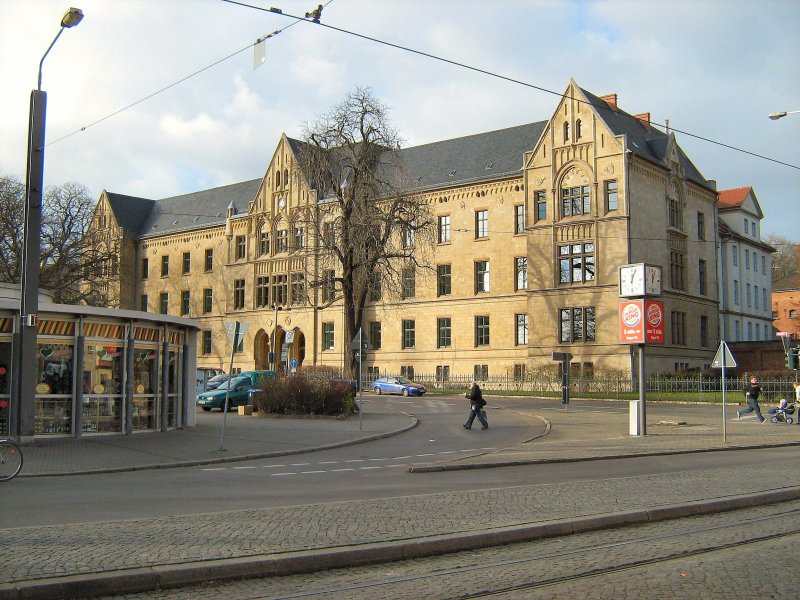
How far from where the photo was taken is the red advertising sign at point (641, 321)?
25.0 metres

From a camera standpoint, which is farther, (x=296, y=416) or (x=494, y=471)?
(x=296, y=416)

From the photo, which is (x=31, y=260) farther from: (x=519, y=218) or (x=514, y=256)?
(x=519, y=218)

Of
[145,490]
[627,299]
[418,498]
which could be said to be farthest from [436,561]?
[627,299]

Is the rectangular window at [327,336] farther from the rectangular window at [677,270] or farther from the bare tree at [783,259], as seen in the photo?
the bare tree at [783,259]

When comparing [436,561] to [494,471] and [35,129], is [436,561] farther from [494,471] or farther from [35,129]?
[35,129]

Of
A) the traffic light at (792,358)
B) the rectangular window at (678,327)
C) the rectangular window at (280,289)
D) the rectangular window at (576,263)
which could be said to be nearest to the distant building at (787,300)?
the rectangular window at (678,327)

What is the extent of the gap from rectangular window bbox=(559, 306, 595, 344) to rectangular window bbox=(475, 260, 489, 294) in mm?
7722

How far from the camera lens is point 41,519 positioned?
34.1ft

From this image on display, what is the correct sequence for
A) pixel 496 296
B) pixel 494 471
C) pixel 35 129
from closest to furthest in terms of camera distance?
pixel 494 471, pixel 35 129, pixel 496 296

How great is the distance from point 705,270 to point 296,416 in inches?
1583

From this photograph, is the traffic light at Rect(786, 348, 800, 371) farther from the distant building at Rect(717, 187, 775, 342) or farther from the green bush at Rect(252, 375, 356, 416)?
the distant building at Rect(717, 187, 775, 342)

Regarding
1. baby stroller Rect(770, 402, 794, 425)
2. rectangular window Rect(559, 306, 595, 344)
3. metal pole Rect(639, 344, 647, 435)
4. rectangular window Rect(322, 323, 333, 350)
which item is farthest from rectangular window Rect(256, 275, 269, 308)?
metal pole Rect(639, 344, 647, 435)

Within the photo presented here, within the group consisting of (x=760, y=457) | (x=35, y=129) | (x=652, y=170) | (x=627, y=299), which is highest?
(x=652, y=170)

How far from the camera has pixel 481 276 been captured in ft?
204
